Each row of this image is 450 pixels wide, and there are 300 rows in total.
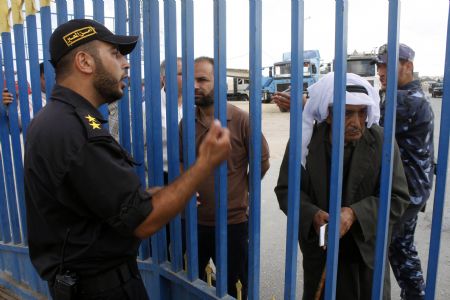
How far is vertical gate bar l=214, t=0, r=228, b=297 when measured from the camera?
5.08 feet

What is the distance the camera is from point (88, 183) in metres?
1.29

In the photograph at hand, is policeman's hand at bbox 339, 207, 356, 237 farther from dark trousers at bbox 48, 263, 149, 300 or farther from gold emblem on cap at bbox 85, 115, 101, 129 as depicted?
gold emblem on cap at bbox 85, 115, 101, 129

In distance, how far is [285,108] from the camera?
168cm

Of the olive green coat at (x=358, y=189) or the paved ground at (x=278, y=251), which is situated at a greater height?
the olive green coat at (x=358, y=189)

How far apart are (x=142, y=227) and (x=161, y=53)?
3.13 feet

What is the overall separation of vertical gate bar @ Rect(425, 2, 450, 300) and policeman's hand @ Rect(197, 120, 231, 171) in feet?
2.15

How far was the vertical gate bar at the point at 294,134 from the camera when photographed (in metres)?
1.32

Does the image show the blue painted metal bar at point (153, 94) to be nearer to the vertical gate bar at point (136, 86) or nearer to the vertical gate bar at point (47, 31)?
the vertical gate bar at point (136, 86)

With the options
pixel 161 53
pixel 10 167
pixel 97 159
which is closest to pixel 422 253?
pixel 161 53

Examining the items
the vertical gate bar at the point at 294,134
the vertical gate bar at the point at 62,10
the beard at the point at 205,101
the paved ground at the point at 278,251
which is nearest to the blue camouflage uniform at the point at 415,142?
the paved ground at the point at 278,251

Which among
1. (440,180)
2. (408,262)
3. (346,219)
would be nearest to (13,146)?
(346,219)

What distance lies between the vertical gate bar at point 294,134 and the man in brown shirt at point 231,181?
929 mm

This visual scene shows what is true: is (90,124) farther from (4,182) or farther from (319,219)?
(4,182)

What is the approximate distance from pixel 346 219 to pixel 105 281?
1.04 metres
